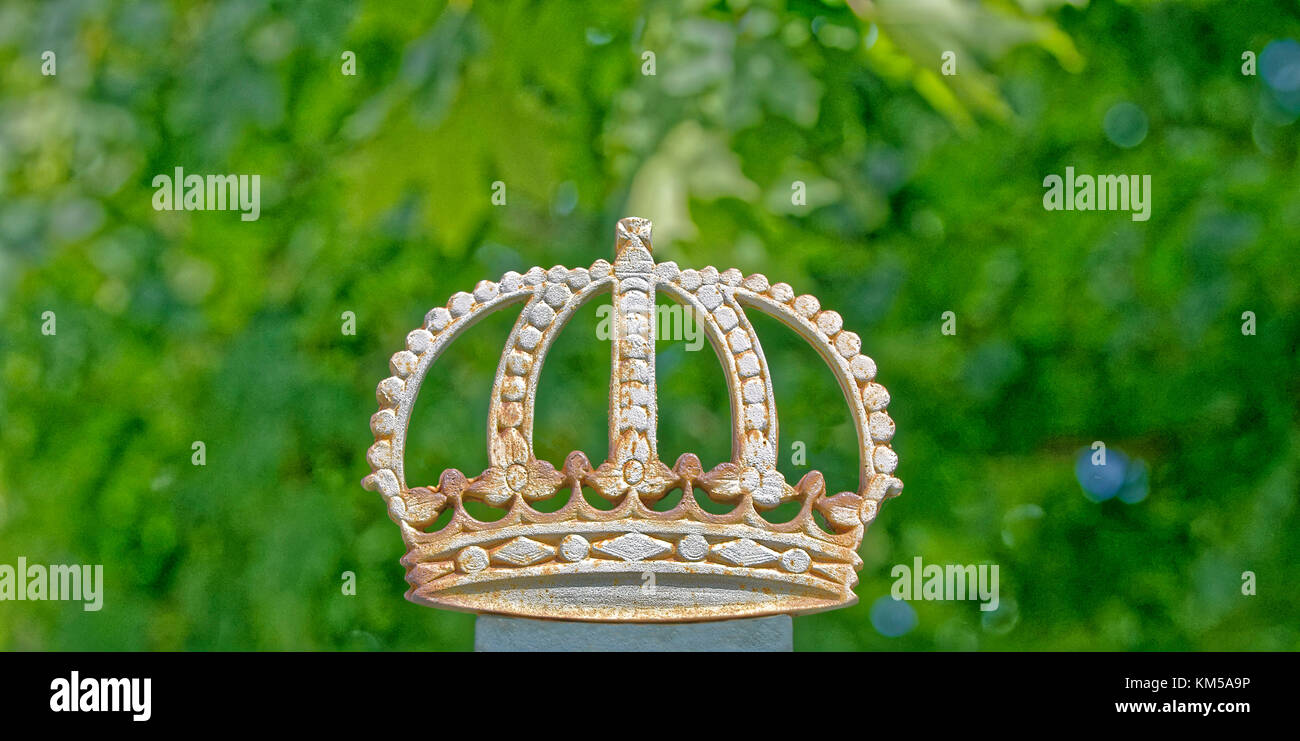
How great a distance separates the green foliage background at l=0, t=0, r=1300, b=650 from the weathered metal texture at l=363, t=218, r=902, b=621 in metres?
1.56

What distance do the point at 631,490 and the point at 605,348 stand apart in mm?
2211

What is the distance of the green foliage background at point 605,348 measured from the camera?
18.0 ft

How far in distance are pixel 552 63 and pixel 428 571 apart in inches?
50.6

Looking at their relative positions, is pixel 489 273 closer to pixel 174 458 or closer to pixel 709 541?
pixel 174 458

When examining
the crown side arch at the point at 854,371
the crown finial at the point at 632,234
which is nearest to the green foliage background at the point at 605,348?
the crown finial at the point at 632,234

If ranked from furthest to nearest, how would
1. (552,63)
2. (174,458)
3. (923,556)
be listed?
(174,458)
(923,556)
(552,63)

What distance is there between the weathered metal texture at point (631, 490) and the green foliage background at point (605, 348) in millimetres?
1564

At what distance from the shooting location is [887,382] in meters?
5.68

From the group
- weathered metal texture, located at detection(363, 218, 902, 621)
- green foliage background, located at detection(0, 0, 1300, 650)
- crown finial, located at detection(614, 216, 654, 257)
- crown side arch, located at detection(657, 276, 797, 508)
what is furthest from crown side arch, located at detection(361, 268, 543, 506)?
green foliage background, located at detection(0, 0, 1300, 650)

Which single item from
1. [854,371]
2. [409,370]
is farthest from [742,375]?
[409,370]

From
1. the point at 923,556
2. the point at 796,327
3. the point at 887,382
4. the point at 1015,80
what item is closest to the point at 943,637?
the point at 923,556

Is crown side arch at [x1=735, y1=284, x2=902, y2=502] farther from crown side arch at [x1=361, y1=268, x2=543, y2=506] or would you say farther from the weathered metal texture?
crown side arch at [x1=361, y1=268, x2=543, y2=506]

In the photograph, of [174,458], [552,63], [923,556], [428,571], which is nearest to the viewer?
[428,571]

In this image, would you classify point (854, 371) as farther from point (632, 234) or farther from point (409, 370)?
point (409, 370)
